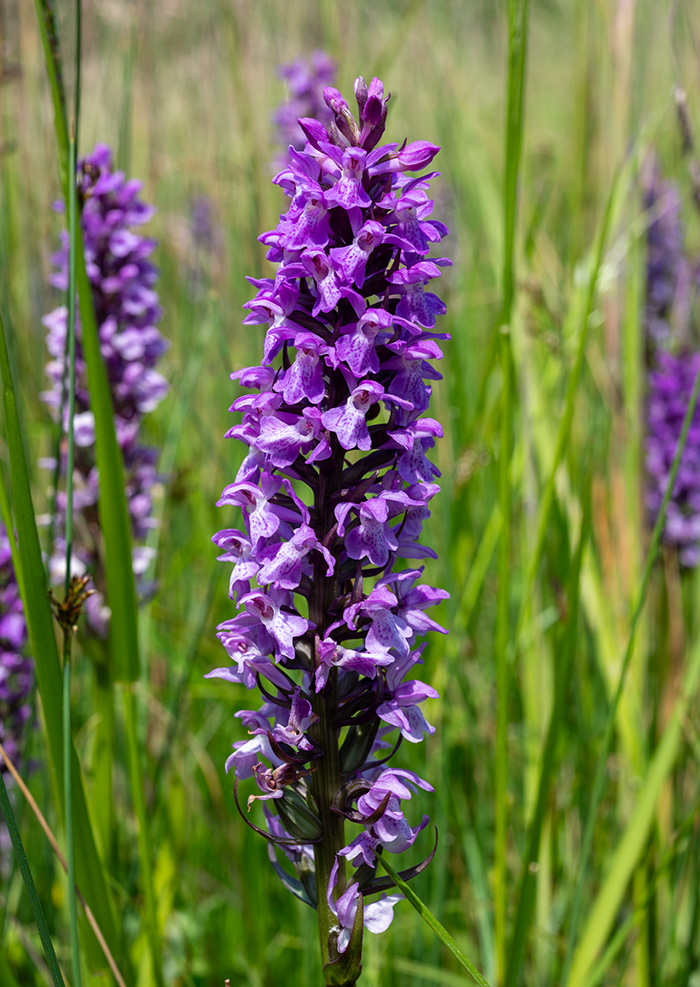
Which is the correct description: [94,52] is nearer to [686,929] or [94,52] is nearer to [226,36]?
[226,36]

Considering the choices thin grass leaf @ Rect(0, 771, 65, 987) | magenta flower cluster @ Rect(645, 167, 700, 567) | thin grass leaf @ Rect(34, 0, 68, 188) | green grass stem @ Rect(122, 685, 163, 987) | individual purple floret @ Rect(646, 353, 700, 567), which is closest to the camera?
thin grass leaf @ Rect(0, 771, 65, 987)

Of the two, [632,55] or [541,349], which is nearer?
[632,55]

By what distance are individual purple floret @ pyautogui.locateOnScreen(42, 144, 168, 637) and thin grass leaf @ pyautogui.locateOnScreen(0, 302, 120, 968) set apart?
1.16m

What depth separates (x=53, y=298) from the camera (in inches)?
130

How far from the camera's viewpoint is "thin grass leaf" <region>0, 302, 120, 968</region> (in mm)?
1082

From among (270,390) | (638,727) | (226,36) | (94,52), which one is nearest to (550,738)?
(270,390)

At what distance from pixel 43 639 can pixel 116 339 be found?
150cm

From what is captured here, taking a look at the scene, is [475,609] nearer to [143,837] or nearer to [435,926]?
[143,837]

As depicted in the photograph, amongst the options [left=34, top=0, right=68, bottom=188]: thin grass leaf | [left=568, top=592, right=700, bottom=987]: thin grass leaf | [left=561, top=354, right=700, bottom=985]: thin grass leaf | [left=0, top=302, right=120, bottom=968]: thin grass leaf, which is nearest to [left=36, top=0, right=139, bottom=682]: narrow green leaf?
[left=34, top=0, right=68, bottom=188]: thin grass leaf

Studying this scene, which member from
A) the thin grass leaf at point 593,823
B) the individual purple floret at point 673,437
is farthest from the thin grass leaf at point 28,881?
the individual purple floret at point 673,437

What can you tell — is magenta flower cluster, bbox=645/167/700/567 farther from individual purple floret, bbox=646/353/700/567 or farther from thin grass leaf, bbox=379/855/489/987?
thin grass leaf, bbox=379/855/489/987

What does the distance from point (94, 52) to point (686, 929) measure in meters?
3.62

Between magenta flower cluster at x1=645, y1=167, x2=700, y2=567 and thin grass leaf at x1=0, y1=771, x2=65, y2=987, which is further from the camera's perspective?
magenta flower cluster at x1=645, y1=167, x2=700, y2=567

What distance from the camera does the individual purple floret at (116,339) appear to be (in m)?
2.42
